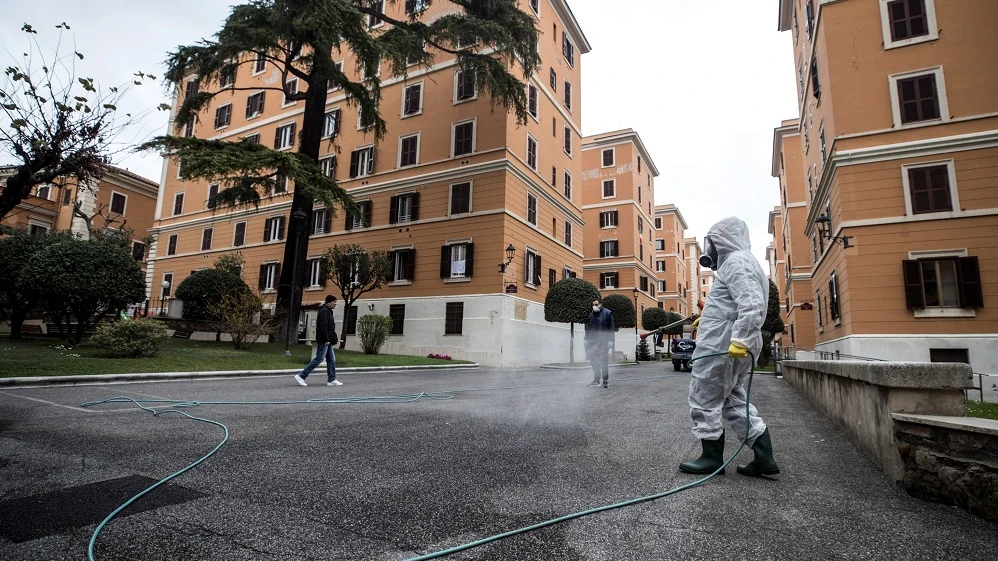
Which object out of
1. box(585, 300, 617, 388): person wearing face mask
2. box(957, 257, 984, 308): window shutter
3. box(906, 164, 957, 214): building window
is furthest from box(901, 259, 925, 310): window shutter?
box(585, 300, 617, 388): person wearing face mask

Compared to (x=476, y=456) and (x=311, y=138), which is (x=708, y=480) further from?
(x=311, y=138)

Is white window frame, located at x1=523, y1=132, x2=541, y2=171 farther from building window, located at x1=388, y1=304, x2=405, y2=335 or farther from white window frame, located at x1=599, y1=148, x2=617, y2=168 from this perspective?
white window frame, located at x1=599, y1=148, x2=617, y2=168

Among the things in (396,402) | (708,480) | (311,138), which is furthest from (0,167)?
(311,138)

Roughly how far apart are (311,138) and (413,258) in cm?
737

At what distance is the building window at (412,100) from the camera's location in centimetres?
2553

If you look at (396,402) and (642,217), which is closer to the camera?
(396,402)

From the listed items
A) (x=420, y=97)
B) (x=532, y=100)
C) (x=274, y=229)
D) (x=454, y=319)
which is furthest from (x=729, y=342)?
(x=274, y=229)

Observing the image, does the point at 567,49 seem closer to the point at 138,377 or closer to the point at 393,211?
the point at 393,211

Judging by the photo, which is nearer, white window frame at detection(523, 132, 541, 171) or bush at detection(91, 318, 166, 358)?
bush at detection(91, 318, 166, 358)

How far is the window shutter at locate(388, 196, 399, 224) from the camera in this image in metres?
24.6

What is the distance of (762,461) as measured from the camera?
11.2 feet

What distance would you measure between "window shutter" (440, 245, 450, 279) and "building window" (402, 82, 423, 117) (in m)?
7.81

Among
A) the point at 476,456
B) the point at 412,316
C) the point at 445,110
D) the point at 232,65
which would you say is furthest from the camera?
the point at 445,110

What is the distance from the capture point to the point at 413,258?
23.6 m
